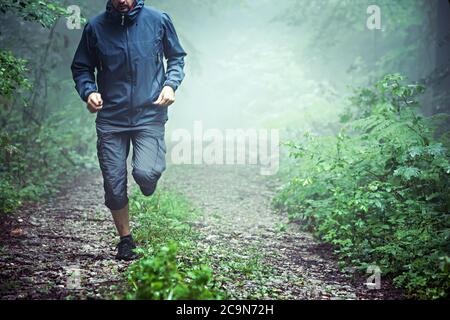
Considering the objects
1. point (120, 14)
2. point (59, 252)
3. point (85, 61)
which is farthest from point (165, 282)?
point (120, 14)

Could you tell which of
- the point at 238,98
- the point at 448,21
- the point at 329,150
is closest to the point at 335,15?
the point at 448,21

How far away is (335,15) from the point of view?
14953mm

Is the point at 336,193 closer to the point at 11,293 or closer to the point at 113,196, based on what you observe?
the point at 113,196

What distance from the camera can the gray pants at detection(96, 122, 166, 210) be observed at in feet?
15.7

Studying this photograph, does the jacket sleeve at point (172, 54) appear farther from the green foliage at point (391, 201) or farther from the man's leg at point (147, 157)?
the green foliage at point (391, 201)

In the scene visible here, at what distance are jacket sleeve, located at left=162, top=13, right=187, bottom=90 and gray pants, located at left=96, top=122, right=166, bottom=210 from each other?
0.51 metres

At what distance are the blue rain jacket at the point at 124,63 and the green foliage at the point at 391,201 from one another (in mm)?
2428

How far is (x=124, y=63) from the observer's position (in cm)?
475

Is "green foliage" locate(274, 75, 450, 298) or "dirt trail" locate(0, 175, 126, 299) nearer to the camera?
"dirt trail" locate(0, 175, 126, 299)

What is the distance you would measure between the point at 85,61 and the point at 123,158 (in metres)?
1.10

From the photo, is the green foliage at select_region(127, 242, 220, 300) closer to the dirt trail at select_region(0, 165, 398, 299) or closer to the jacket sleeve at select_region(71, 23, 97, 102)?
the dirt trail at select_region(0, 165, 398, 299)

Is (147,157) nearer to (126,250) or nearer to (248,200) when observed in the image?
(126,250)

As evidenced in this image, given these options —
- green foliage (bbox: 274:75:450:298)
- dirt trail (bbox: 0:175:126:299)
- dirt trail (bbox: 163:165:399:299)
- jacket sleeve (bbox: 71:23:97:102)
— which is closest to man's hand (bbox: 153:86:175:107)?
jacket sleeve (bbox: 71:23:97:102)

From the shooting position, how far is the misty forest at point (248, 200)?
4.26 metres
